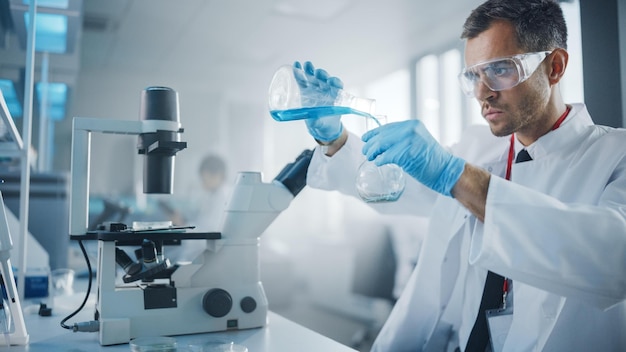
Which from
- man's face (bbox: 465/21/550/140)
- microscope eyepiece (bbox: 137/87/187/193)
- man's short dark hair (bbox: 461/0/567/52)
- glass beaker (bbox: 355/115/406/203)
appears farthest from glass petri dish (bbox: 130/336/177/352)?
man's short dark hair (bbox: 461/0/567/52)

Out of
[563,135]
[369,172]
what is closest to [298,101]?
[369,172]

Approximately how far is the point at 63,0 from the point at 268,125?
4994 millimetres

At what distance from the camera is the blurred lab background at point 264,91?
6.07 ft

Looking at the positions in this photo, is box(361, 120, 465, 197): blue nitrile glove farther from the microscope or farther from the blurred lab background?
the blurred lab background

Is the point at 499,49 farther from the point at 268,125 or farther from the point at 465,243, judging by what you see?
the point at 268,125

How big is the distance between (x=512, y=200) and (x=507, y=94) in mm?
392

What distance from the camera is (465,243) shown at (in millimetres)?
1351

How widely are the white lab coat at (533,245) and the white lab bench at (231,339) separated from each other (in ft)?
1.26

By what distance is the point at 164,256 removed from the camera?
112 cm

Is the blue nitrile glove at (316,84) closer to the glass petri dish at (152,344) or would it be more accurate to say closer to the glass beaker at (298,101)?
the glass beaker at (298,101)

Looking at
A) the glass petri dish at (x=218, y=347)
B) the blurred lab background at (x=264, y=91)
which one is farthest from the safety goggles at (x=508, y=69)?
the glass petri dish at (x=218, y=347)

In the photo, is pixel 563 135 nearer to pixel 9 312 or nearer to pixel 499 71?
pixel 499 71

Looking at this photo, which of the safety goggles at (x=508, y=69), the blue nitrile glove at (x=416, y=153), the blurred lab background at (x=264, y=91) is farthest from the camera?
the blurred lab background at (x=264, y=91)

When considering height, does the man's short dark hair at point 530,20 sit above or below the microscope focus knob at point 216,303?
above
